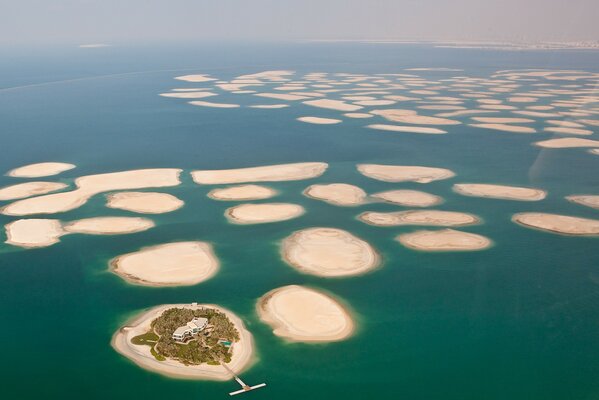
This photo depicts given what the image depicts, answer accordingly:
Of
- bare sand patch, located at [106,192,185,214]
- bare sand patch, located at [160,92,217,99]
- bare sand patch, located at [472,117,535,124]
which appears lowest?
bare sand patch, located at [106,192,185,214]

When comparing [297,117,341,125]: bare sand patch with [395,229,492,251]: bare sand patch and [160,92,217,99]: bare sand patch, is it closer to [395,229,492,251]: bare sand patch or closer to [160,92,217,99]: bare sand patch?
[160,92,217,99]: bare sand patch

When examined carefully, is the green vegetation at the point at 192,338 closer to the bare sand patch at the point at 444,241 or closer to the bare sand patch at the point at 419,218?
the bare sand patch at the point at 444,241

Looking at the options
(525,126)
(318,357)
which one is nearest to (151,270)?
(318,357)

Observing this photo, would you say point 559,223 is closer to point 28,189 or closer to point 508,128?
point 508,128

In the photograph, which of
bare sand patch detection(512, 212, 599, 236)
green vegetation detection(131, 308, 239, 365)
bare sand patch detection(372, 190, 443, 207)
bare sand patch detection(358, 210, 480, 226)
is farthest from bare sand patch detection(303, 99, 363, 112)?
green vegetation detection(131, 308, 239, 365)

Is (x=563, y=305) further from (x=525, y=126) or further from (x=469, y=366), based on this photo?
(x=525, y=126)
